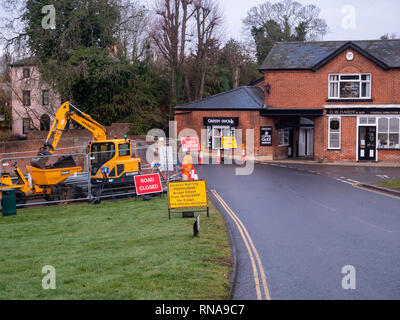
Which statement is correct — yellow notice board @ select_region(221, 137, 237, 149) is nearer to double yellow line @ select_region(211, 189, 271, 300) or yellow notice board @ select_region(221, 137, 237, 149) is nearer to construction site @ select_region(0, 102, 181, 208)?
construction site @ select_region(0, 102, 181, 208)

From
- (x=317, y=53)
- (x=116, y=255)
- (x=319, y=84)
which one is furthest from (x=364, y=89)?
(x=116, y=255)

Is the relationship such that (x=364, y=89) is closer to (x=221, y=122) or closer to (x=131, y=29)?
(x=221, y=122)

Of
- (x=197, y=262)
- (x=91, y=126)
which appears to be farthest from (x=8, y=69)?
(x=197, y=262)

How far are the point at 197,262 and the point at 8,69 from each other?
39.3 meters

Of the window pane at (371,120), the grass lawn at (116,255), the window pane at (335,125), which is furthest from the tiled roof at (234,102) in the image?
the grass lawn at (116,255)

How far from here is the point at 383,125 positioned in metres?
36.2

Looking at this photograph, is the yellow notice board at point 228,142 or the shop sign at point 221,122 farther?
the shop sign at point 221,122

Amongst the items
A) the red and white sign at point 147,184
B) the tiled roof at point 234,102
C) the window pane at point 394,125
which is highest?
the tiled roof at point 234,102

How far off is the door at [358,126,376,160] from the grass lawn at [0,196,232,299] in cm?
2265

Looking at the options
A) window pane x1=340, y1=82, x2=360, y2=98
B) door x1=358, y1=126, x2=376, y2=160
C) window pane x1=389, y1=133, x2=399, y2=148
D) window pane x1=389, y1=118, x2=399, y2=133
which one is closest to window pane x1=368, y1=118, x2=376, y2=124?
door x1=358, y1=126, x2=376, y2=160

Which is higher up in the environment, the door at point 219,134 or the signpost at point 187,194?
the door at point 219,134

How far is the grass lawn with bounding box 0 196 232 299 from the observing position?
8820mm

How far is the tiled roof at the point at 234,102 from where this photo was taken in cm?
3872

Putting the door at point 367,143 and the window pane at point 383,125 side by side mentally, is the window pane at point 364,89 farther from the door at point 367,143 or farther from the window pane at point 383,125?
the door at point 367,143
